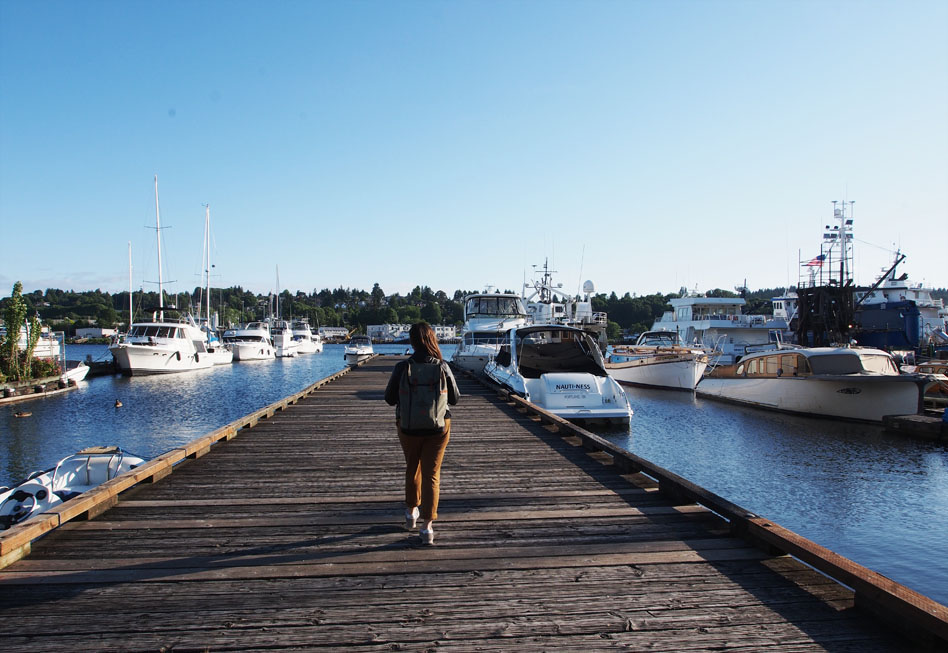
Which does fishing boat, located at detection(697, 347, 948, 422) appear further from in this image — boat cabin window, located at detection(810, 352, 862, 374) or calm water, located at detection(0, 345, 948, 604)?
calm water, located at detection(0, 345, 948, 604)

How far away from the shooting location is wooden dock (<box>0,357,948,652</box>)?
3.51 meters

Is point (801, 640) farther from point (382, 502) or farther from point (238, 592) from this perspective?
point (382, 502)

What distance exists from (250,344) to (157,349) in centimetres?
2266

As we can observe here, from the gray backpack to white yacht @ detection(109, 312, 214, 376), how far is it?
4690 centimetres

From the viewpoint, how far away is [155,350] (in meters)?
46.0

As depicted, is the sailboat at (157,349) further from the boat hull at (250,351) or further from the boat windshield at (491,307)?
the boat windshield at (491,307)

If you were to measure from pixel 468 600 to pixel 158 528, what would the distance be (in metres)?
3.23

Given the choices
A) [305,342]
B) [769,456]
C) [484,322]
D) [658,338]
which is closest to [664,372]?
[484,322]

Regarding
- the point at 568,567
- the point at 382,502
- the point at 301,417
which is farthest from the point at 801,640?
the point at 301,417

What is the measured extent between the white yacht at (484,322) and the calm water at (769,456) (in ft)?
24.2

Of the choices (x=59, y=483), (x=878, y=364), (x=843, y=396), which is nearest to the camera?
(x=59, y=483)

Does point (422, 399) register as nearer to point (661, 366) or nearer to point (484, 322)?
point (484, 322)

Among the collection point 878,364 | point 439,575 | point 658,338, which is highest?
point 658,338

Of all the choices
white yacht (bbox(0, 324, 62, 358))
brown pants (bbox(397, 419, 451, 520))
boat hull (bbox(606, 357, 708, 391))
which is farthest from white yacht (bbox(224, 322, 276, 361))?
brown pants (bbox(397, 419, 451, 520))
